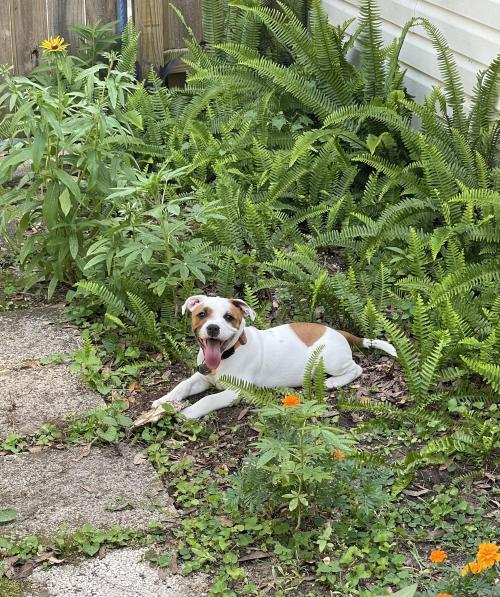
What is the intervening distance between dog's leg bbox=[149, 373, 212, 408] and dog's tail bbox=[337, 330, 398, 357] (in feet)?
2.75

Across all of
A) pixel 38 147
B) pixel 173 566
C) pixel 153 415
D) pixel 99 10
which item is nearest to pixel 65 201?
pixel 38 147

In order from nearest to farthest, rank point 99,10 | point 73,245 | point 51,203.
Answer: point 51,203 < point 73,245 < point 99,10

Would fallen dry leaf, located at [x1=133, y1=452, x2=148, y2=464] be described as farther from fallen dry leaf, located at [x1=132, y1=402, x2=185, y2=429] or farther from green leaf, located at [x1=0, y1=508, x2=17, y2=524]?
green leaf, located at [x1=0, y1=508, x2=17, y2=524]

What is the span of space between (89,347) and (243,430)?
3.68 feet

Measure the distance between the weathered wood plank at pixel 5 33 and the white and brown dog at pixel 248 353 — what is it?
4.43 meters

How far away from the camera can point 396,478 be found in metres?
4.49

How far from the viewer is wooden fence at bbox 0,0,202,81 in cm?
854

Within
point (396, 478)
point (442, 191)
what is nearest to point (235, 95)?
point (442, 191)

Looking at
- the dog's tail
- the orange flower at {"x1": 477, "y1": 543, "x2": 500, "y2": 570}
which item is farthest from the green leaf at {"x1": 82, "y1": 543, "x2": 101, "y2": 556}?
the dog's tail

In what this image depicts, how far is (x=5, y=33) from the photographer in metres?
8.53

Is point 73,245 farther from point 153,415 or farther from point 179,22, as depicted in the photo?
point 179,22

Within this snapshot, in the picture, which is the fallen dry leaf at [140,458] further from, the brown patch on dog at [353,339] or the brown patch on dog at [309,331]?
the brown patch on dog at [353,339]

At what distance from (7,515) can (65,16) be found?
18.4 feet

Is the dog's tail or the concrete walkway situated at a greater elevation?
the dog's tail
